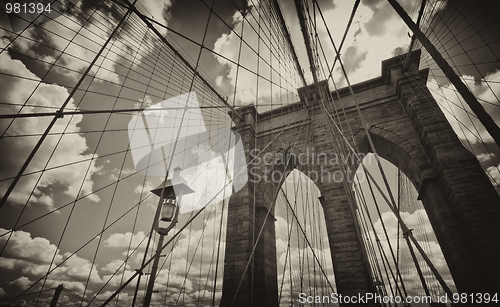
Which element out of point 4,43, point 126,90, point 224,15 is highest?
point 224,15

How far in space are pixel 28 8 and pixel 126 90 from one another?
6.75ft

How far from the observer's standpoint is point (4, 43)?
300 cm

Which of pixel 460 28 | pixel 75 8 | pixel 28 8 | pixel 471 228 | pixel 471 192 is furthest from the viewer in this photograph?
pixel 460 28

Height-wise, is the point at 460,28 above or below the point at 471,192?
above

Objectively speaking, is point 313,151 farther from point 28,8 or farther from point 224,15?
point 28,8

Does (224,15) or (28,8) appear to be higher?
(224,15)

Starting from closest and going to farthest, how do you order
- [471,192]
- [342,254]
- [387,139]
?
1. [471,192]
2. [342,254]
3. [387,139]

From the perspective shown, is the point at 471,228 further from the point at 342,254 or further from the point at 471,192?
the point at 342,254

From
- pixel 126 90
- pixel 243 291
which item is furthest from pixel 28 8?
pixel 243 291

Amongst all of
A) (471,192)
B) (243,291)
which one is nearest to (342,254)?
(243,291)

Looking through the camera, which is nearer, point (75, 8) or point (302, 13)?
point (75, 8)

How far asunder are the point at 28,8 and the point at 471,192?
8.24m

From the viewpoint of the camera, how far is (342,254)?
5480mm

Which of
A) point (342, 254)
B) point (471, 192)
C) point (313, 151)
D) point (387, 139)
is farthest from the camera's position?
point (313, 151)
